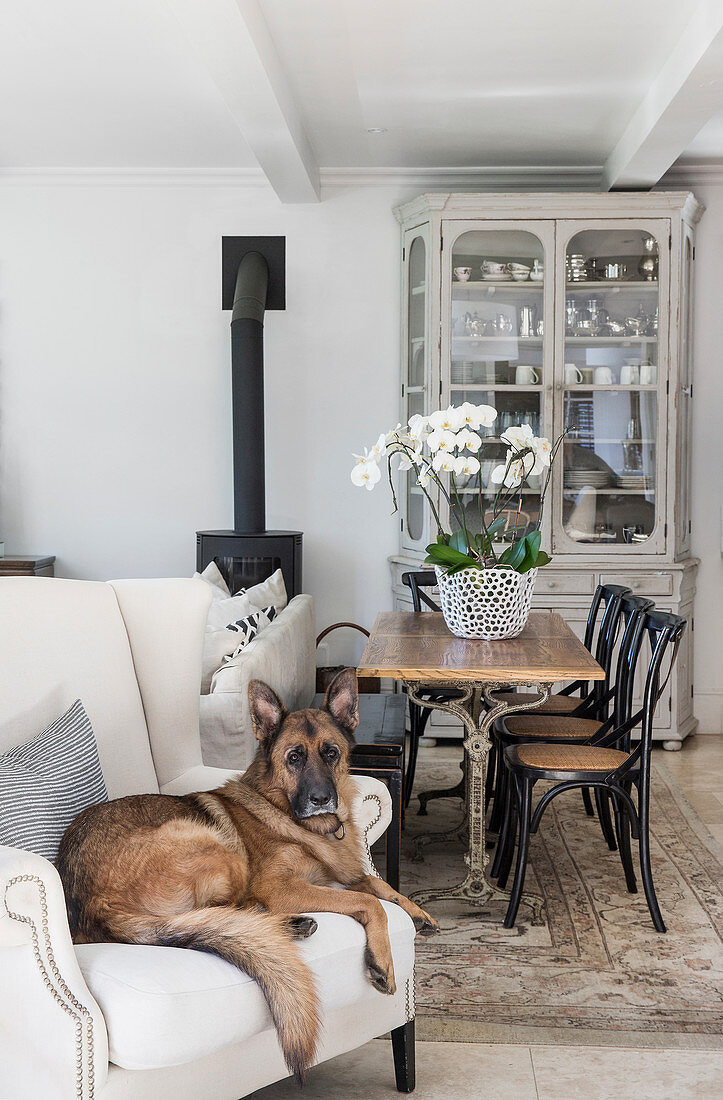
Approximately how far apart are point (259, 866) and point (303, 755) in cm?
24

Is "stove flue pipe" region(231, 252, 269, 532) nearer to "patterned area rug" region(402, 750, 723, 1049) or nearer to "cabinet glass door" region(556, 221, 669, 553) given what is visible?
"cabinet glass door" region(556, 221, 669, 553)

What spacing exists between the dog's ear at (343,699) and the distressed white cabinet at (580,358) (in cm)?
269

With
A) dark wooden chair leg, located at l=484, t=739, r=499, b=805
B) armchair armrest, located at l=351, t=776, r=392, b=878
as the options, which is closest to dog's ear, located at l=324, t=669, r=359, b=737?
armchair armrest, located at l=351, t=776, r=392, b=878

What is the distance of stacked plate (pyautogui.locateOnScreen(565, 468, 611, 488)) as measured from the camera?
4.78 m

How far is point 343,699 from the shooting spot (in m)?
2.15

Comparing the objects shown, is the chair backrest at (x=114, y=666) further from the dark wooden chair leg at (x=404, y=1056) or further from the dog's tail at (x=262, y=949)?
the dark wooden chair leg at (x=404, y=1056)

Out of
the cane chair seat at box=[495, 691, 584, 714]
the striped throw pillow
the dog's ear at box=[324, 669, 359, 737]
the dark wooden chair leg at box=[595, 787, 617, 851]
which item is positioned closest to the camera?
the striped throw pillow

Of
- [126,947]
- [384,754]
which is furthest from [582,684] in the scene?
[126,947]

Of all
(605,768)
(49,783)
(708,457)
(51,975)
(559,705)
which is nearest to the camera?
(51,975)

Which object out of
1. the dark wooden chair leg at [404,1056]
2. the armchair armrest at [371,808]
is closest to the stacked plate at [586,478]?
the armchair armrest at [371,808]

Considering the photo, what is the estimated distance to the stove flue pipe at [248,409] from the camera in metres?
4.75

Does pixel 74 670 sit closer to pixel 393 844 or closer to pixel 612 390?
pixel 393 844

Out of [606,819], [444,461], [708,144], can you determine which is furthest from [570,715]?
[708,144]

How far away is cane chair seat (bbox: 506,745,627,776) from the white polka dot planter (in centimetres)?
41
